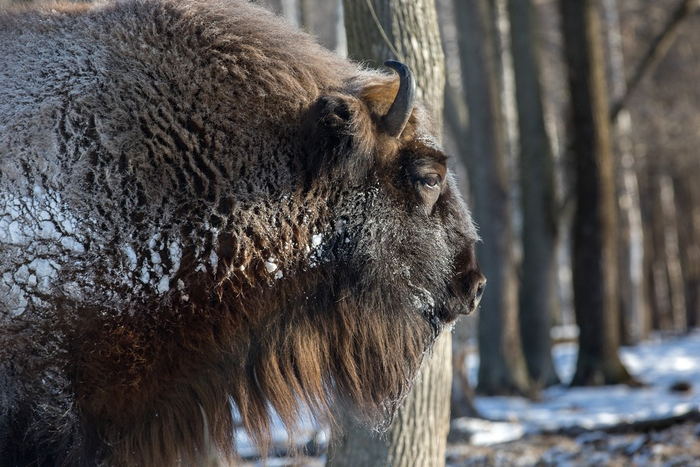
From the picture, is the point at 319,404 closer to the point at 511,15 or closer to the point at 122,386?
the point at 122,386

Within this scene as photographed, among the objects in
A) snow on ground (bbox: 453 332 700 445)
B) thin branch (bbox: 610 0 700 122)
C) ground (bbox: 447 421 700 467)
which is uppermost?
thin branch (bbox: 610 0 700 122)

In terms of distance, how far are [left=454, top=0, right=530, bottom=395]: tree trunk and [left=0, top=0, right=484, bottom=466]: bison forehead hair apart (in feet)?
26.0

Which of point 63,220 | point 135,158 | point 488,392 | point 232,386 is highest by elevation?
point 135,158

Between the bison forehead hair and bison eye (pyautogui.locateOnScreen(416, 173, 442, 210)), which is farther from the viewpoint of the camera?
bison eye (pyautogui.locateOnScreen(416, 173, 442, 210))

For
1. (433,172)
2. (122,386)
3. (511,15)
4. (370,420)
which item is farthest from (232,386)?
(511,15)

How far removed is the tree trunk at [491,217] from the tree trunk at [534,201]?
0.74 meters

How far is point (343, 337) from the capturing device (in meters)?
3.69

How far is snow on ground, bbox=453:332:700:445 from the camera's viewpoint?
23.7ft

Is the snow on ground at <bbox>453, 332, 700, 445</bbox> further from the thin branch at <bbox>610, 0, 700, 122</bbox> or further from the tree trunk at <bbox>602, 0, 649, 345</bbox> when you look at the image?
the thin branch at <bbox>610, 0, 700, 122</bbox>

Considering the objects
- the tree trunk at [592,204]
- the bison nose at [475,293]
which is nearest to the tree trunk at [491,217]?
the tree trunk at [592,204]

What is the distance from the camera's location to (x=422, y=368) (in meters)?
4.34

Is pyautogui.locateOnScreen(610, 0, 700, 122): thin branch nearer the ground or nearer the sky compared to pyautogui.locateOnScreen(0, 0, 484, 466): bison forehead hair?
nearer the sky

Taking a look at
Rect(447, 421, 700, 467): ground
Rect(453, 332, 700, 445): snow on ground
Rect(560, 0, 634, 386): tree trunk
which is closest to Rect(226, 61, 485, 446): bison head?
Rect(447, 421, 700, 467): ground

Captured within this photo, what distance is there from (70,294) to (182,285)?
17.7 inches
